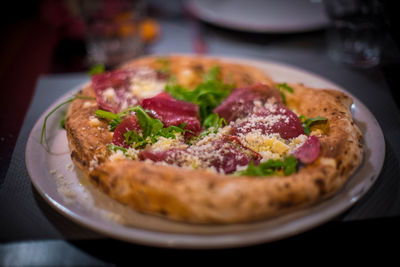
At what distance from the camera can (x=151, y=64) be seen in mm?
2402

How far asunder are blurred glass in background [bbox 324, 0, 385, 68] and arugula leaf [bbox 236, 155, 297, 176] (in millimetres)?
1483

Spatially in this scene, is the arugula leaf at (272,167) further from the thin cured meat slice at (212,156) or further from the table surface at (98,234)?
the table surface at (98,234)

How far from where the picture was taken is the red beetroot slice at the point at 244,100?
6.31 feet

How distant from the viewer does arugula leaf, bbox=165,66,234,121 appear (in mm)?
2045

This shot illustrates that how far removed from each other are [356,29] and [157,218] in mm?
2221

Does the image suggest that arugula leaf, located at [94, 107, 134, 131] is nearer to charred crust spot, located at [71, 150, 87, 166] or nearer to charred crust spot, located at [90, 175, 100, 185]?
charred crust spot, located at [71, 150, 87, 166]

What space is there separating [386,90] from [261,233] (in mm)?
1447

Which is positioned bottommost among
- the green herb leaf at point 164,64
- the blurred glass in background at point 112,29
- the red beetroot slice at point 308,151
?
the blurred glass in background at point 112,29

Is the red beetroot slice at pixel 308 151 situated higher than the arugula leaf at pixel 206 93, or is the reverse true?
the red beetroot slice at pixel 308 151

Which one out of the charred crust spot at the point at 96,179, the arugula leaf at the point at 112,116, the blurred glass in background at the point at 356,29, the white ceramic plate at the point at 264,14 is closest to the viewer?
the charred crust spot at the point at 96,179

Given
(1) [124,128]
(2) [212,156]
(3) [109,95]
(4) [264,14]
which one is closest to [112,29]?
(4) [264,14]

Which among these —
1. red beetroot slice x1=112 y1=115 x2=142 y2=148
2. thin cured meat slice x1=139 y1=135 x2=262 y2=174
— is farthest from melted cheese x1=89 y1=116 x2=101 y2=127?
thin cured meat slice x1=139 y1=135 x2=262 y2=174

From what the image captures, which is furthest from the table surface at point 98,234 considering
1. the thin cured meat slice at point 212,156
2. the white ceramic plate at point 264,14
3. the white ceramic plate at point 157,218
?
the white ceramic plate at point 264,14

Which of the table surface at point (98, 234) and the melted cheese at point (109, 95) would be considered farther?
the melted cheese at point (109, 95)
